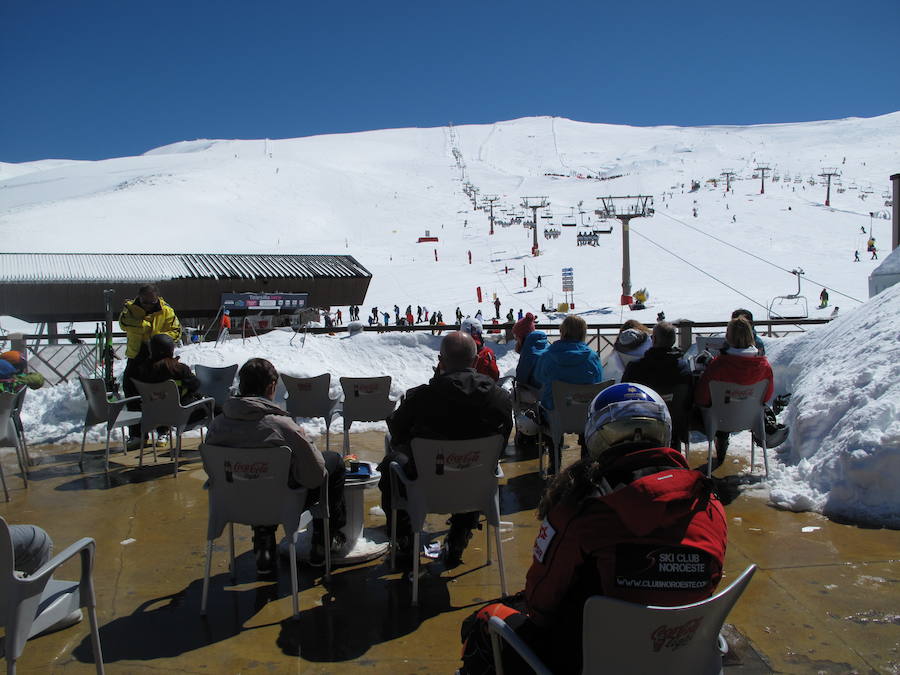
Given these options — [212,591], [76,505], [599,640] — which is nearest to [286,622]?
[212,591]

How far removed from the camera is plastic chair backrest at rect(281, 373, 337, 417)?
7168mm

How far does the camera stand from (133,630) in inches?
142

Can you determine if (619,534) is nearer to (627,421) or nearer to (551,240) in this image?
(627,421)

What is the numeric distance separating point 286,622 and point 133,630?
0.77 m

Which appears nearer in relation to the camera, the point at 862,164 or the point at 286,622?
the point at 286,622

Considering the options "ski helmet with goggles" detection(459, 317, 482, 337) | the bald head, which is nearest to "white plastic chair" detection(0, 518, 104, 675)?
the bald head

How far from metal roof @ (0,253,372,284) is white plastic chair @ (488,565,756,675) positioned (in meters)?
24.0

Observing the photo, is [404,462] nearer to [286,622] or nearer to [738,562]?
[286,622]

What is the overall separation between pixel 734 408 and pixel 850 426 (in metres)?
0.86

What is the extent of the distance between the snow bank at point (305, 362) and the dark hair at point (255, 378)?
4503mm

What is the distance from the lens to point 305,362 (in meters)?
10.1

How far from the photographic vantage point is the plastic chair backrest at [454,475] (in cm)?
381

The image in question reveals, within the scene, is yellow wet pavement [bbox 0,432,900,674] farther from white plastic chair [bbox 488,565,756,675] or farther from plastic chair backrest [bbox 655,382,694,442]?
white plastic chair [bbox 488,565,756,675]

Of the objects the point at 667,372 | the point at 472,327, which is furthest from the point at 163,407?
the point at 667,372
